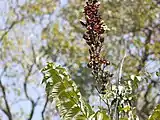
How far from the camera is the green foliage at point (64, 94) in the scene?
313 cm

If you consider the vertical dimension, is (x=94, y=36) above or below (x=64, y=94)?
above

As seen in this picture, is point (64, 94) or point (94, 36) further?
point (64, 94)

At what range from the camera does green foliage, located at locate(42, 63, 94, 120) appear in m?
3.13

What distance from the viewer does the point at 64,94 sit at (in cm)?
321

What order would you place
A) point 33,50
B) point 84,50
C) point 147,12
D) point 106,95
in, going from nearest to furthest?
point 106,95 < point 147,12 < point 84,50 < point 33,50

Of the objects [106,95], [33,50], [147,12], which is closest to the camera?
[106,95]

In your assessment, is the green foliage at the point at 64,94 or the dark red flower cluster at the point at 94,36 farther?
the green foliage at the point at 64,94

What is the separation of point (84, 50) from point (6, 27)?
2.87m

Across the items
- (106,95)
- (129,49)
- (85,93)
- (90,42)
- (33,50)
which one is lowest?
(106,95)

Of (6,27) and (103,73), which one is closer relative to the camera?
(103,73)

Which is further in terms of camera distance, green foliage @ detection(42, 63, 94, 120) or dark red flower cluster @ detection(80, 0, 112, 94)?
green foliage @ detection(42, 63, 94, 120)

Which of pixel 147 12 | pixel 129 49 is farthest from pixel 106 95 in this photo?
pixel 129 49

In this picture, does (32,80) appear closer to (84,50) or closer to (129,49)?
(84,50)

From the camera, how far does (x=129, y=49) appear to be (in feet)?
46.7
